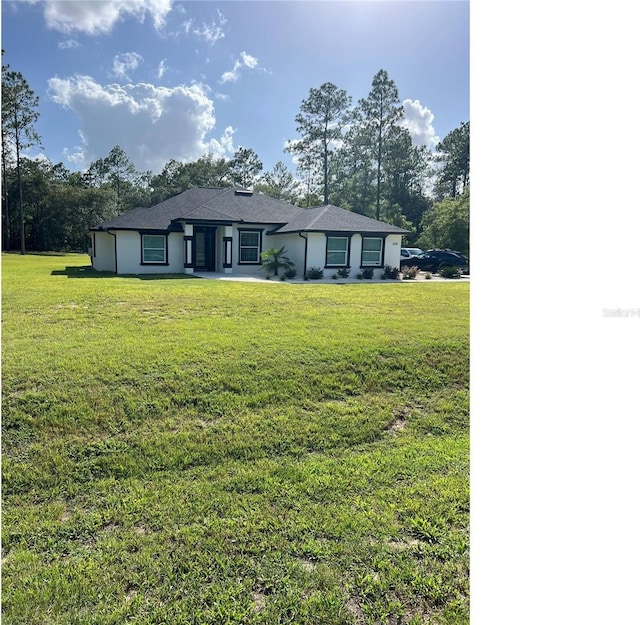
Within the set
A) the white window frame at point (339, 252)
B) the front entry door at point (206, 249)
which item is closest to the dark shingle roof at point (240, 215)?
the white window frame at point (339, 252)

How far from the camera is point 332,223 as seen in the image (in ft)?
37.6

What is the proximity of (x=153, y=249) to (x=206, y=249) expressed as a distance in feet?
5.35

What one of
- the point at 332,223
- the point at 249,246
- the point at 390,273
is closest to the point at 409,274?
the point at 390,273

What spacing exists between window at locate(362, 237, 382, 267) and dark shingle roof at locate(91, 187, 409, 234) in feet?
1.20

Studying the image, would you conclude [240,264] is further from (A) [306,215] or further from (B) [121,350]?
(B) [121,350]

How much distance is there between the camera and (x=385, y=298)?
712 centimetres

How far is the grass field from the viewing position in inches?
58.5

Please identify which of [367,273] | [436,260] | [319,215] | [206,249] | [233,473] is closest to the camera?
[233,473]

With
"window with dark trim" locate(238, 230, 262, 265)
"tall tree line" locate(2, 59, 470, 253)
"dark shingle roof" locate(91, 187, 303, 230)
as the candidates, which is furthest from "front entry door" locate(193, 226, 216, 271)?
"tall tree line" locate(2, 59, 470, 253)

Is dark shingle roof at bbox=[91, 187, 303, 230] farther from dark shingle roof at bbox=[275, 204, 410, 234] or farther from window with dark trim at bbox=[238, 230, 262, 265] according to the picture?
dark shingle roof at bbox=[275, 204, 410, 234]

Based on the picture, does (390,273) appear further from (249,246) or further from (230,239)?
(230,239)

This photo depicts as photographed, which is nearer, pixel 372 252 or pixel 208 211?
pixel 208 211
